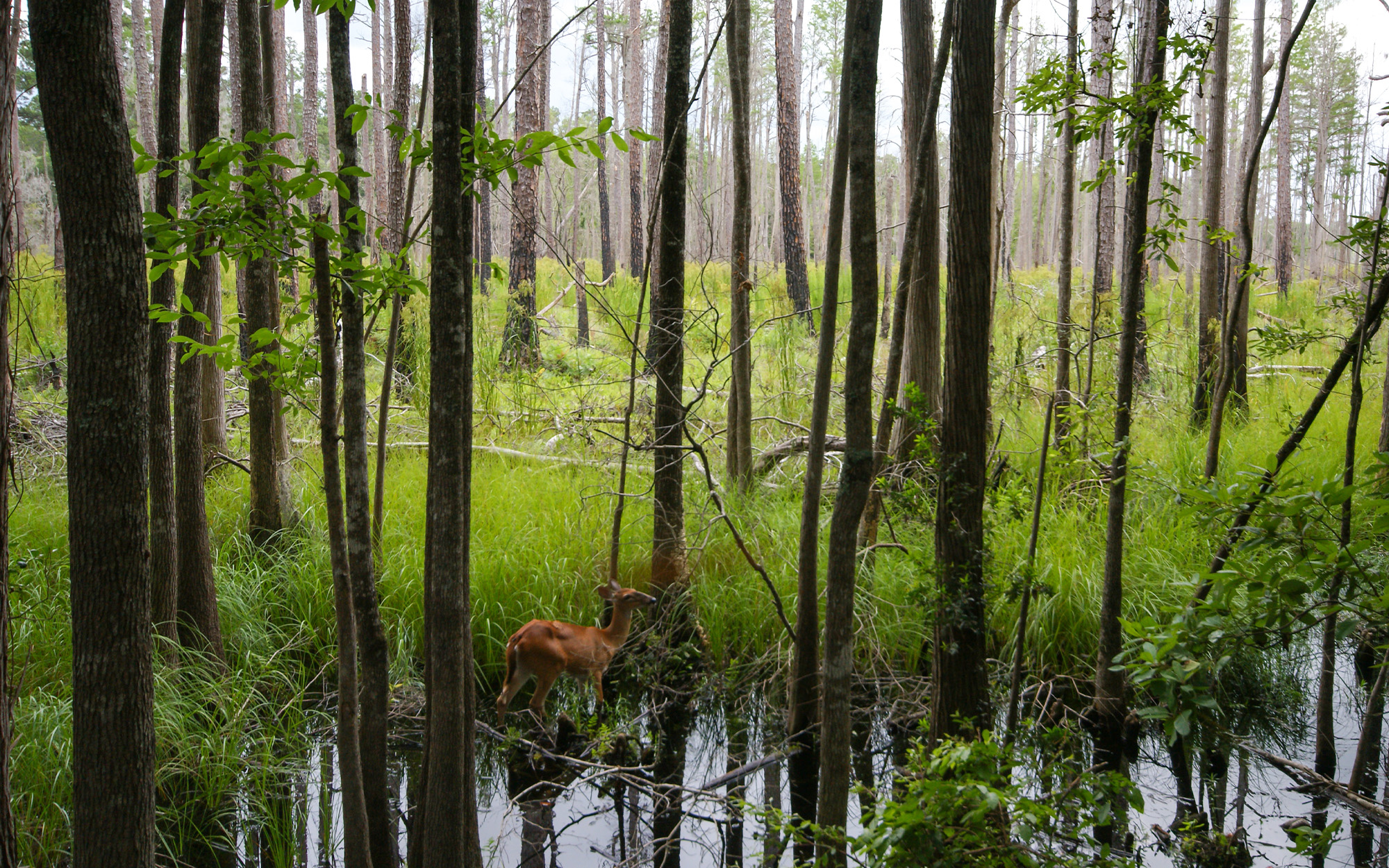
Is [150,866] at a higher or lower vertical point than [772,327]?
lower

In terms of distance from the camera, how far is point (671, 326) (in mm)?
4344

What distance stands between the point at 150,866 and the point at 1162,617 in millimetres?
4312

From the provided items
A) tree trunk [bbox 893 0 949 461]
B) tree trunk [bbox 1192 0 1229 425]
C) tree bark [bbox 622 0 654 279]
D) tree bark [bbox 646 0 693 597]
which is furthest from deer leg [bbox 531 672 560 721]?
tree bark [bbox 622 0 654 279]

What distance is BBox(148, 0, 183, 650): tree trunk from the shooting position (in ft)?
10.1

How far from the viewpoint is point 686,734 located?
3.98 metres

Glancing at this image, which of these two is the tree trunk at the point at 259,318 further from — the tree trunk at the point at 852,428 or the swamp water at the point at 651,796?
the tree trunk at the point at 852,428

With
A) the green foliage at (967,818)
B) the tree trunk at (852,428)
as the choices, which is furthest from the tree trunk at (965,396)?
the green foliage at (967,818)

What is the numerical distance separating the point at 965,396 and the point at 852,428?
2.32 ft

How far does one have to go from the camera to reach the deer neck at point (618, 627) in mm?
3939

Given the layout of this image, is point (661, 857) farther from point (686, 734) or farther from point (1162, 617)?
point (1162, 617)

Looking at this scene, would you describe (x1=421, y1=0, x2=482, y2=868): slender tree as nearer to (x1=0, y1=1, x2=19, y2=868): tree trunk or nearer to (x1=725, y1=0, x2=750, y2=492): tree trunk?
(x1=0, y1=1, x2=19, y2=868): tree trunk

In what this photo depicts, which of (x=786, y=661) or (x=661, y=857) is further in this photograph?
(x=786, y=661)

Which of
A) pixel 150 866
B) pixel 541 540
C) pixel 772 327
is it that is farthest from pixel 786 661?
pixel 772 327

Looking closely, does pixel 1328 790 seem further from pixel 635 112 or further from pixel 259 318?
pixel 635 112
